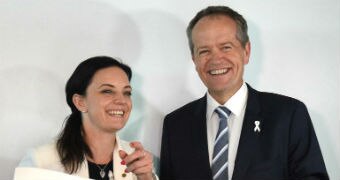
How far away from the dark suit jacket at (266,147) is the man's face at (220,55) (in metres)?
0.11

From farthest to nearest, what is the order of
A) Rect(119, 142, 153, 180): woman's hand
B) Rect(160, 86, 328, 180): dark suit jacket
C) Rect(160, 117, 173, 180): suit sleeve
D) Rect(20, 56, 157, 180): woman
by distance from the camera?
Rect(160, 117, 173, 180): suit sleeve < Rect(20, 56, 157, 180): woman < Rect(160, 86, 328, 180): dark suit jacket < Rect(119, 142, 153, 180): woman's hand

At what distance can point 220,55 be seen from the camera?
1648mm

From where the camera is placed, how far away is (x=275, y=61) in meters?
2.04

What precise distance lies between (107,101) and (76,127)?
0.22 meters

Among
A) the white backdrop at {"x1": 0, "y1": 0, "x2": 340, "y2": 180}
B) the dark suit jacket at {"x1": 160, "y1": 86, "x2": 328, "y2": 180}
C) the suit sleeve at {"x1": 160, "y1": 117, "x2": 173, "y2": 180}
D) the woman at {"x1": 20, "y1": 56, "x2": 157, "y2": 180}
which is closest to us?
the dark suit jacket at {"x1": 160, "y1": 86, "x2": 328, "y2": 180}


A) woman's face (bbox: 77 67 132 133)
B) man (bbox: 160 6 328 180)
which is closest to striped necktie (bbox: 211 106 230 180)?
man (bbox: 160 6 328 180)

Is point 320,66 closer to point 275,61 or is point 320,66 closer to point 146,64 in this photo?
point 275,61

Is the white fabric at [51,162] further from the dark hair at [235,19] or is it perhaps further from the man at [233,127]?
the dark hair at [235,19]

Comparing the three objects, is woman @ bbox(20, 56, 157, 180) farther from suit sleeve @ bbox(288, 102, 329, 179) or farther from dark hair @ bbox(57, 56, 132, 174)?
suit sleeve @ bbox(288, 102, 329, 179)

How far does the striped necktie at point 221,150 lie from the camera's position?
63.6 inches

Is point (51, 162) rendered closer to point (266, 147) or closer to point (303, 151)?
point (266, 147)

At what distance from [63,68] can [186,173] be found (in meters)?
0.73

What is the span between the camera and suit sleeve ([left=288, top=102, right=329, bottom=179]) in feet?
4.99

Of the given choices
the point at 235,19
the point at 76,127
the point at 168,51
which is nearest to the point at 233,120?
the point at 235,19
